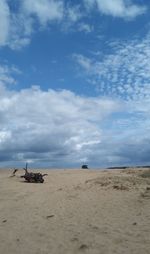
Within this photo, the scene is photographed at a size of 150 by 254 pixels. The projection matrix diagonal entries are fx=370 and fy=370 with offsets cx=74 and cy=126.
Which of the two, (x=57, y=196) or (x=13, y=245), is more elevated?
(x=57, y=196)

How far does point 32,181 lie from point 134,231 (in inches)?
837

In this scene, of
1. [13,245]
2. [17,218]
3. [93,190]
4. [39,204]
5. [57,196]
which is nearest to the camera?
[13,245]

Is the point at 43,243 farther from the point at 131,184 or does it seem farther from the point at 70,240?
the point at 131,184

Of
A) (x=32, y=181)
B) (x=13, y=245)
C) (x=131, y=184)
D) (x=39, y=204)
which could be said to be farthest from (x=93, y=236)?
(x=32, y=181)

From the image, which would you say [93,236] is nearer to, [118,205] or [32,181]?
[118,205]

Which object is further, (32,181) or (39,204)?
(32,181)

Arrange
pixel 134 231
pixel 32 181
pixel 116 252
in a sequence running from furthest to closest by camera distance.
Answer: pixel 32 181 → pixel 134 231 → pixel 116 252

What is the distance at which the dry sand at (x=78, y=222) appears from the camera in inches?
→ 413

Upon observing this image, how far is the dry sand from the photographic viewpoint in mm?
10484

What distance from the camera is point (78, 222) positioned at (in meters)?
13.6

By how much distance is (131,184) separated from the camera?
76.2 feet

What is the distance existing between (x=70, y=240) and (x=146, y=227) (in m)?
2.72

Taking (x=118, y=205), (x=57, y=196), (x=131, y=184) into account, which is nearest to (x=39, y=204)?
(x=57, y=196)

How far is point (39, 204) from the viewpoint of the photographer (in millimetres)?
18375
